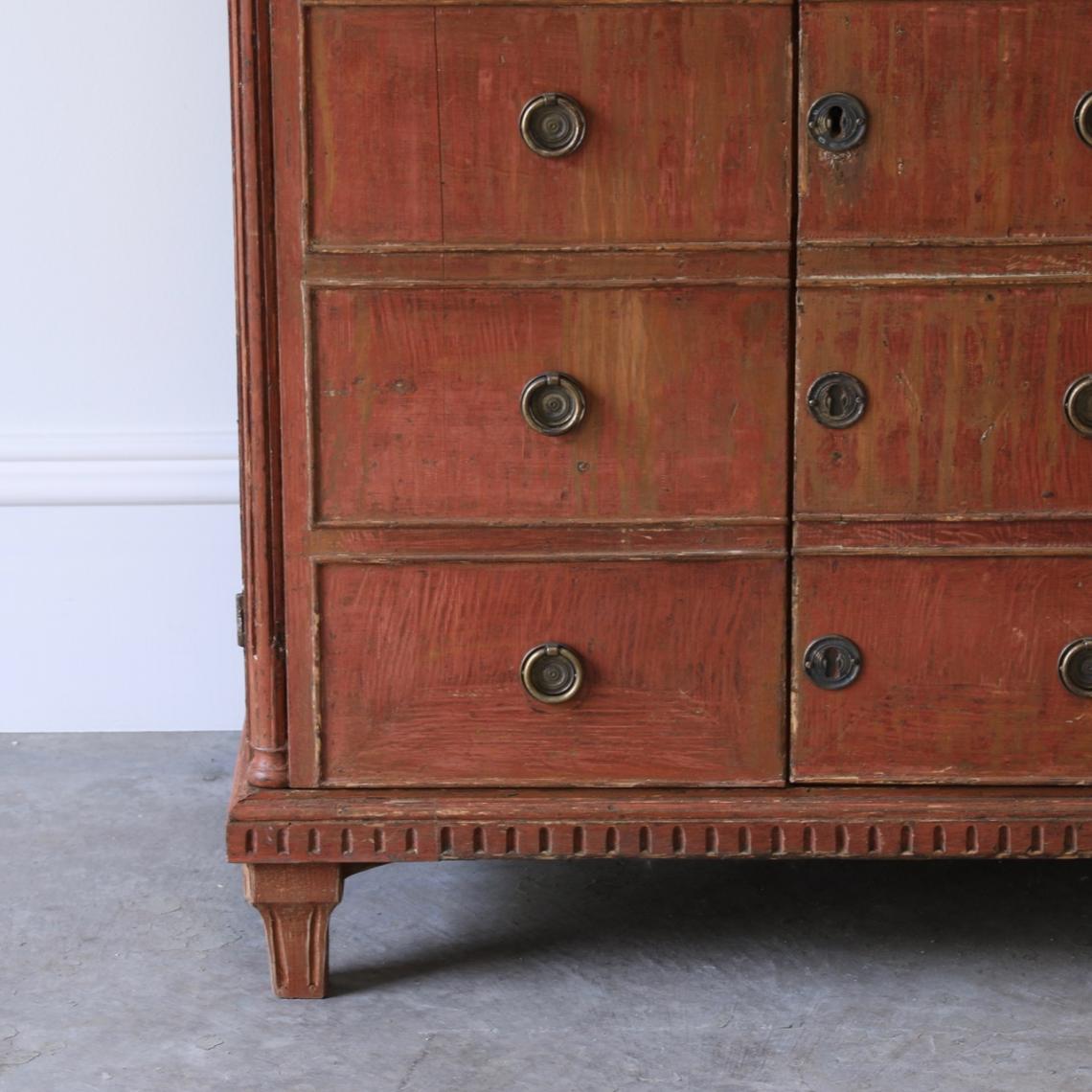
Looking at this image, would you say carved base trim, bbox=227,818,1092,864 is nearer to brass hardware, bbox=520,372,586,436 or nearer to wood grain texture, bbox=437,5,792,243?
brass hardware, bbox=520,372,586,436

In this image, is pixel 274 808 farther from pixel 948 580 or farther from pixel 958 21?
pixel 958 21

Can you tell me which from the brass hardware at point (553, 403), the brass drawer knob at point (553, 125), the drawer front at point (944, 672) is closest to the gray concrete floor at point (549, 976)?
the drawer front at point (944, 672)

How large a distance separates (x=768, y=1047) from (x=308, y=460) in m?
0.72

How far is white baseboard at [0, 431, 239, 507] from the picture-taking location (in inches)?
90.1

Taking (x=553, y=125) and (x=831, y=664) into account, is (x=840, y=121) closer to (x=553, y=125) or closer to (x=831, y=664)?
(x=553, y=125)

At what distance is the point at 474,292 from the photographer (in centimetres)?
147

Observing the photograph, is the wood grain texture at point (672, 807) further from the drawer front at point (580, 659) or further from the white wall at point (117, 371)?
the white wall at point (117, 371)

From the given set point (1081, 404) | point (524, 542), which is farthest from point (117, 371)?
point (1081, 404)

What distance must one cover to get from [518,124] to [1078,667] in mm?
760

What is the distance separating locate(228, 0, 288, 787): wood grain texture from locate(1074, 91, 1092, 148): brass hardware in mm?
761

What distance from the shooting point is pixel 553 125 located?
4.75 ft

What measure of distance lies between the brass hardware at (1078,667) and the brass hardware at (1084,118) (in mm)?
482

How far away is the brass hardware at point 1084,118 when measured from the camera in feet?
4.69

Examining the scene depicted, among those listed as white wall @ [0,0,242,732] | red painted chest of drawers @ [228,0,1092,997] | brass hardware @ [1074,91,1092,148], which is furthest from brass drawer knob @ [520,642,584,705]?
white wall @ [0,0,242,732]
